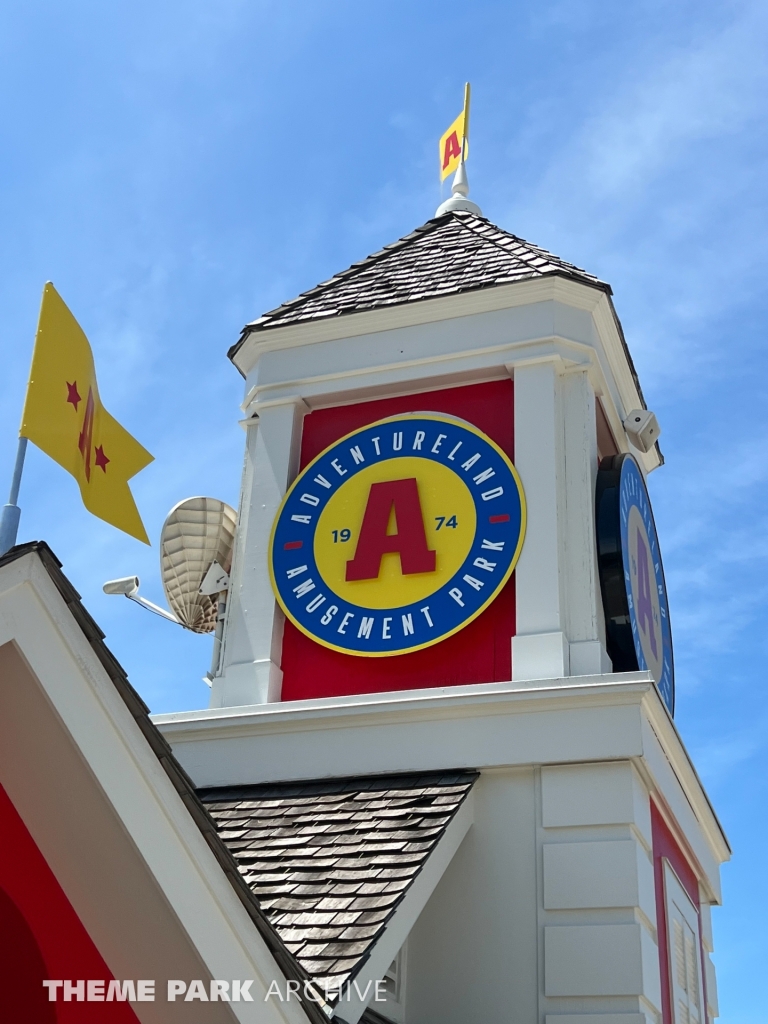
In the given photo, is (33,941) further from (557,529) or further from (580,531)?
(580,531)


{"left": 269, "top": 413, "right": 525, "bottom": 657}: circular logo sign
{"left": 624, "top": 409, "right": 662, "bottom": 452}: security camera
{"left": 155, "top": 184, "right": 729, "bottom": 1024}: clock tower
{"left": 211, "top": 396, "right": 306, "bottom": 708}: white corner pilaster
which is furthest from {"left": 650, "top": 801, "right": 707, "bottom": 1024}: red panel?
{"left": 624, "top": 409, "right": 662, "bottom": 452}: security camera

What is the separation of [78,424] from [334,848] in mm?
3178

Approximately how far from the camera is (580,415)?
35.9 feet

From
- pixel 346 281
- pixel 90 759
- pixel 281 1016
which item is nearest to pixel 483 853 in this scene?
pixel 281 1016

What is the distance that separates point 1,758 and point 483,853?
171 inches

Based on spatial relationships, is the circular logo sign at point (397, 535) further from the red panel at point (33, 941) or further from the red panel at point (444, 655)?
the red panel at point (33, 941)

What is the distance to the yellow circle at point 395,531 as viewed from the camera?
10461mm

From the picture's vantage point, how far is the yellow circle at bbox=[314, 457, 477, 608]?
10.5 metres

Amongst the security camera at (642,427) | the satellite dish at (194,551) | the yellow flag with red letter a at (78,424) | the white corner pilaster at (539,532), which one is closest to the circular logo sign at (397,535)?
the white corner pilaster at (539,532)

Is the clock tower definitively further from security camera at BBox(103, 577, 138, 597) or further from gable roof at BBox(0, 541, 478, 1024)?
security camera at BBox(103, 577, 138, 597)

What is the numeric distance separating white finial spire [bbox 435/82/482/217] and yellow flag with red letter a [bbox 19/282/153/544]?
24.8ft

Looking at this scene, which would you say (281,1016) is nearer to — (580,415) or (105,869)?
(105,869)

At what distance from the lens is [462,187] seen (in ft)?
47.8

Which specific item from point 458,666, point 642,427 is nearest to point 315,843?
point 458,666
